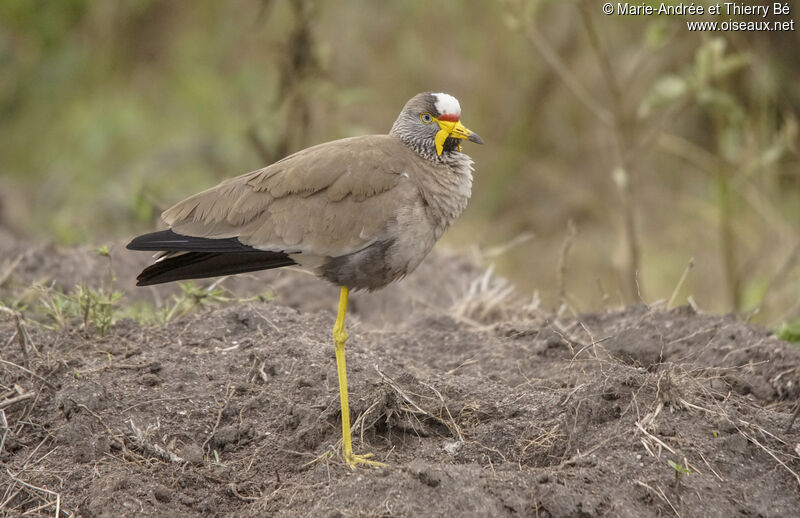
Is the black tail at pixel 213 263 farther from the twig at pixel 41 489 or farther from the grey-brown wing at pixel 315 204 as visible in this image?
the twig at pixel 41 489

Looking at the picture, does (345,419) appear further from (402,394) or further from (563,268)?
(563,268)

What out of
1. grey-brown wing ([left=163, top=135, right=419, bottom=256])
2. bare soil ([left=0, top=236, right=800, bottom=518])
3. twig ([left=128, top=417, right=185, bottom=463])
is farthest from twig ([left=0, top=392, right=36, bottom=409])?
grey-brown wing ([left=163, top=135, right=419, bottom=256])

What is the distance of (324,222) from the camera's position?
4.02m

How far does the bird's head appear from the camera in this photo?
14.2 ft

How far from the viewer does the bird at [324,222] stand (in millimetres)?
4004

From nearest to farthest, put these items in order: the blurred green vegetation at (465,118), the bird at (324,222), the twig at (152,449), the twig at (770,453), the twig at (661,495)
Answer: the twig at (661,495) < the twig at (770,453) < the twig at (152,449) < the bird at (324,222) < the blurred green vegetation at (465,118)

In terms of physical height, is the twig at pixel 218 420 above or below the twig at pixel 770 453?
above

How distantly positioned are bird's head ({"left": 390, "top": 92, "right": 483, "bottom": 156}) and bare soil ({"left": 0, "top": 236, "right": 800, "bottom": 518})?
1011 millimetres

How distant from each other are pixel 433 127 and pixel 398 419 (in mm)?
1336

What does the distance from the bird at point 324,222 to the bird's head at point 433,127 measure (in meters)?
0.13

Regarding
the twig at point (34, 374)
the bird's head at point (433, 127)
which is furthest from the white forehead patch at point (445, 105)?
the twig at point (34, 374)

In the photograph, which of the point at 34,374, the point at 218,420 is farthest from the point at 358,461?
the point at 34,374

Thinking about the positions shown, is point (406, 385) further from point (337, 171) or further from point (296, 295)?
point (296, 295)

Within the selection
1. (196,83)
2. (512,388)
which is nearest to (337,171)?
(512,388)
